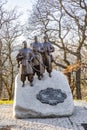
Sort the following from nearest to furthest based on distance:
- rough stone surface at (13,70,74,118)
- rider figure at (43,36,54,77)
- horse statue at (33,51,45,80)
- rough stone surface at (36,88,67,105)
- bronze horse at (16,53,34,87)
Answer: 1. rough stone surface at (13,70,74,118)
2. rough stone surface at (36,88,67,105)
3. bronze horse at (16,53,34,87)
4. horse statue at (33,51,45,80)
5. rider figure at (43,36,54,77)

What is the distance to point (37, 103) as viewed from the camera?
9.98 m

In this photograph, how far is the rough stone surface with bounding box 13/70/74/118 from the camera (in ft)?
32.0

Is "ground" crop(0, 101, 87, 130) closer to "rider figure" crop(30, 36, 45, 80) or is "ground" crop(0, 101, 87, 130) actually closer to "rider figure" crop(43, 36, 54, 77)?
"rider figure" crop(30, 36, 45, 80)

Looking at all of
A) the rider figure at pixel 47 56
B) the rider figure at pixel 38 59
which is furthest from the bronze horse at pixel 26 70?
the rider figure at pixel 47 56

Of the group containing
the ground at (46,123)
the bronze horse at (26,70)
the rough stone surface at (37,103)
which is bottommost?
the ground at (46,123)

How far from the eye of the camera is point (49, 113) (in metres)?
9.76

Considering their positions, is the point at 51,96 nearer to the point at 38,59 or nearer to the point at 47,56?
the point at 38,59

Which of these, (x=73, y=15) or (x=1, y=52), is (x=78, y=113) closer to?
(x=73, y=15)

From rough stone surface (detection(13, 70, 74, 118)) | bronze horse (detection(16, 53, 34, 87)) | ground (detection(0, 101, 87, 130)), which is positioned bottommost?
ground (detection(0, 101, 87, 130))

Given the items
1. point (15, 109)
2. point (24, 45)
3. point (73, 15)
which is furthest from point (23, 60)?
point (73, 15)

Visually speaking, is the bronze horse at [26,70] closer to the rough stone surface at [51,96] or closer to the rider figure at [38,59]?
the rider figure at [38,59]

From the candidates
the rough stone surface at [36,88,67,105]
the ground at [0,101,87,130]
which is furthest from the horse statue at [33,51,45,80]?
the ground at [0,101,87,130]

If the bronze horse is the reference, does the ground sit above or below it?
below

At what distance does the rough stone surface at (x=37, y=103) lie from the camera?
977 centimetres
